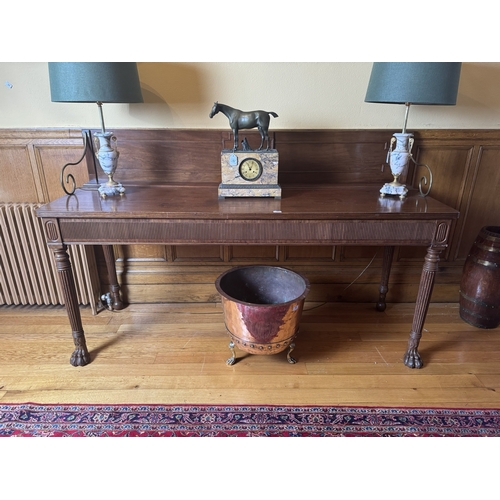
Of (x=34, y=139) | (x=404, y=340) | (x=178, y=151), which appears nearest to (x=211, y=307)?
(x=178, y=151)

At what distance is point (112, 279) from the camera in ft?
6.87

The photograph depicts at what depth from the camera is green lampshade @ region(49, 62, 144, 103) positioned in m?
1.40

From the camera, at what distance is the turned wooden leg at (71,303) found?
1.51 metres

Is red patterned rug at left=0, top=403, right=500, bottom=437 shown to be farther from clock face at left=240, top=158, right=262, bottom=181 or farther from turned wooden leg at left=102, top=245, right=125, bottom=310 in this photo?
clock face at left=240, top=158, right=262, bottom=181

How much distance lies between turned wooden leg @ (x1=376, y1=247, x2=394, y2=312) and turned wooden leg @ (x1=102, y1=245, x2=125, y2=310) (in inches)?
66.0

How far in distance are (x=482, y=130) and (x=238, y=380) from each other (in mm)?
1948

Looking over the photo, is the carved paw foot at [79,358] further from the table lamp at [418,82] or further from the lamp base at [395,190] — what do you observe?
the table lamp at [418,82]

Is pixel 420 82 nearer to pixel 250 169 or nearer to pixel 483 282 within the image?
pixel 250 169

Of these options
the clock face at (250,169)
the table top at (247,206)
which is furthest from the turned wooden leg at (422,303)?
the clock face at (250,169)

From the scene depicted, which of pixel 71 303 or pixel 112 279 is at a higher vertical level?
pixel 71 303

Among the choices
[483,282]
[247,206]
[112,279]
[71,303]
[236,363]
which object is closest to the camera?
[247,206]

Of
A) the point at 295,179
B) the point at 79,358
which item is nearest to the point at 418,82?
the point at 295,179

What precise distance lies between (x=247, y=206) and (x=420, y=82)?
907mm

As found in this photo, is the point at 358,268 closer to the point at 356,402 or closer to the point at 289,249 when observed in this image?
the point at 289,249
